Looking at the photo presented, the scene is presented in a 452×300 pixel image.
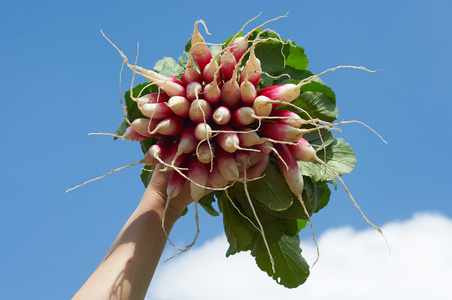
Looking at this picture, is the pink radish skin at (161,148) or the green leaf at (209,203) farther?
the green leaf at (209,203)

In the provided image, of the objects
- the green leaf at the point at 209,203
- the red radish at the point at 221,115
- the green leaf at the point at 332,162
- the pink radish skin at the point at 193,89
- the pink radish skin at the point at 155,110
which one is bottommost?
the green leaf at the point at 209,203

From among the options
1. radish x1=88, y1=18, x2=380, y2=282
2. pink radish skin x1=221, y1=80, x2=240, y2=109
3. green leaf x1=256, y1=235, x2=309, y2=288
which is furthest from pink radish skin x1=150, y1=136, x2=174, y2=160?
green leaf x1=256, y1=235, x2=309, y2=288

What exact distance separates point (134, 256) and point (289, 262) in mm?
1000

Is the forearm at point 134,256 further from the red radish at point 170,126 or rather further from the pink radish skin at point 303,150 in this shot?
the pink radish skin at point 303,150

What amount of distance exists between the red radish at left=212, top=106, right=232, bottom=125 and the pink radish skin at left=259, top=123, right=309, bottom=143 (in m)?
0.20

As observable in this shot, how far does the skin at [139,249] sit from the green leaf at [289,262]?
654mm

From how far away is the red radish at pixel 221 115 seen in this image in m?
1.86

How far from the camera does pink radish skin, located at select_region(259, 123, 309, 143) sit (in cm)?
192

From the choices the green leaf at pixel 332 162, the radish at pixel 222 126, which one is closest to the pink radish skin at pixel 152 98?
the radish at pixel 222 126

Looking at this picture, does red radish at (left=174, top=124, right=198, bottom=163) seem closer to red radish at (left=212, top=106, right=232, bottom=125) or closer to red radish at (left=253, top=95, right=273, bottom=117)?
red radish at (left=212, top=106, right=232, bottom=125)

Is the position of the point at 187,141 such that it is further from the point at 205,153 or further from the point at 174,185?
the point at 174,185

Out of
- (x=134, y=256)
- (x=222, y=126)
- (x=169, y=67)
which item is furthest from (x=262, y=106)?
(x=134, y=256)

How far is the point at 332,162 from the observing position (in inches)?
89.8

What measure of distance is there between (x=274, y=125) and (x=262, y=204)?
0.44 m
